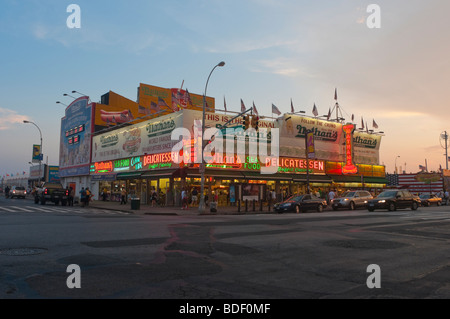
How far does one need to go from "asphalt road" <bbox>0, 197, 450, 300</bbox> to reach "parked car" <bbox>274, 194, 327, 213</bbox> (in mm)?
15738

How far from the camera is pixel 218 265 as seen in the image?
721 cm

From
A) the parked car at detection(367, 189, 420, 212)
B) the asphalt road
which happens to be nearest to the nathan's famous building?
the parked car at detection(367, 189, 420, 212)

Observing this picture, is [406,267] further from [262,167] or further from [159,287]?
[262,167]

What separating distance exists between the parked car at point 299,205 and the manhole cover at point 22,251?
21.3 meters

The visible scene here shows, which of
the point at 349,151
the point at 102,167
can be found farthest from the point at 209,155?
the point at 349,151

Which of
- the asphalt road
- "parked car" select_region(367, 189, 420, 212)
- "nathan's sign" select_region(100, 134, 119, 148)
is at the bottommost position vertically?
the asphalt road

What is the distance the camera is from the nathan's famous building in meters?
35.3

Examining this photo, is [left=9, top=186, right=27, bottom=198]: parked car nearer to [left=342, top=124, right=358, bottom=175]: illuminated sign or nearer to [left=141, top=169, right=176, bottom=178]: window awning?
[left=141, top=169, right=176, bottom=178]: window awning

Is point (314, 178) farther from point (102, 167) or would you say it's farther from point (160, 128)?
point (102, 167)

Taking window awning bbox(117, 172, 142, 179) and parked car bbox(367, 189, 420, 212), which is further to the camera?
window awning bbox(117, 172, 142, 179)
